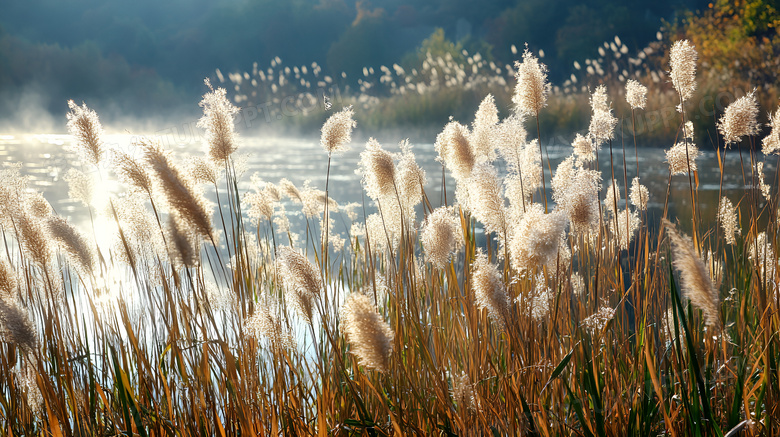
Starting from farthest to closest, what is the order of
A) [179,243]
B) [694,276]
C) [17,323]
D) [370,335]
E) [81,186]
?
[81,186], [179,243], [17,323], [370,335], [694,276]

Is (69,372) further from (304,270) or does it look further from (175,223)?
(304,270)

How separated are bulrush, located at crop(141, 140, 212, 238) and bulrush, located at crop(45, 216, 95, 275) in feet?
1.12

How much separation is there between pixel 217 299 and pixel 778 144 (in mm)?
2051

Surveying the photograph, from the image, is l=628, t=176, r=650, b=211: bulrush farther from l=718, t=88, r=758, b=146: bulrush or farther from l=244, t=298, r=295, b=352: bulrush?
l=244, t=298, r=295, b=352: bulrush

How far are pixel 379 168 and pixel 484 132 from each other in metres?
0.44

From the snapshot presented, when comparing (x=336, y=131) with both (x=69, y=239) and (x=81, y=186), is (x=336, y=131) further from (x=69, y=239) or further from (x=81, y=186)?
(x=81, y=186)

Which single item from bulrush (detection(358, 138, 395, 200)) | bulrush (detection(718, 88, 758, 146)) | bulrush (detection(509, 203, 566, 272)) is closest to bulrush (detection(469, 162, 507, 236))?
bulrush (detection(509, 203, 566, 272))

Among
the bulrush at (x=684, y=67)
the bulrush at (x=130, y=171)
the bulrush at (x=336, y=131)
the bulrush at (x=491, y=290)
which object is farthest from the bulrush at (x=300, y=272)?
the bulrush at (x=684, y=67)

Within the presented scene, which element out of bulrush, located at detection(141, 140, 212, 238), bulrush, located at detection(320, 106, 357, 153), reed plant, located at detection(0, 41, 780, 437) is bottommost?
reed plant, located at detection(0, 41, 780, 437)

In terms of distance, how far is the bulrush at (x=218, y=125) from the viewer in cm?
150

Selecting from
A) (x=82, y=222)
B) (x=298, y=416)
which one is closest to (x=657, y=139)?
(x=82, y=222)

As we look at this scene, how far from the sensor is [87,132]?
4.86 ft

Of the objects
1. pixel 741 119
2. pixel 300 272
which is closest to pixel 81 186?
pixel 300 272

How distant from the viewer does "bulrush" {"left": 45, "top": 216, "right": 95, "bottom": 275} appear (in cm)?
140
